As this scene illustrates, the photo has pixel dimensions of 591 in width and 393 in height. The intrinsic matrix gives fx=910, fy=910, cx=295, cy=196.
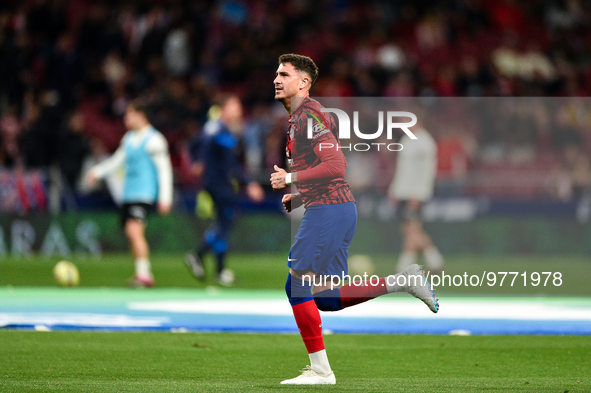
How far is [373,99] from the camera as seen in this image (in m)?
18.3

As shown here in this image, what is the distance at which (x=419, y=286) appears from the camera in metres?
6.25

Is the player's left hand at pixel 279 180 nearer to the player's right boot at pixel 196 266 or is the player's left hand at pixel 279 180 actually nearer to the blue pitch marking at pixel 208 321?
the blue pitch marking at pixel 208 321

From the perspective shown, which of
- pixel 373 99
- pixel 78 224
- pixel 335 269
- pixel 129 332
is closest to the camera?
pixel 335 269

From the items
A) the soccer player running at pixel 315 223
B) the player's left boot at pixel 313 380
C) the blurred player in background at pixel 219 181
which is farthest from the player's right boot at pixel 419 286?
the blurred player in background at pixel 219 181

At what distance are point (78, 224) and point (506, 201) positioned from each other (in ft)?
26.9

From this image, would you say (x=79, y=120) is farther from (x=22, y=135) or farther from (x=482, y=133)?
(x=482, y=133)

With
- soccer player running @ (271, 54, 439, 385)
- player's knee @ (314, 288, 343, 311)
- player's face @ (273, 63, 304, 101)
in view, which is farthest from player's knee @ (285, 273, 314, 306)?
player's face @ (273, 63, 304, 101)

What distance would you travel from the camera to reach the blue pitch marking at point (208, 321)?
27.6 feet

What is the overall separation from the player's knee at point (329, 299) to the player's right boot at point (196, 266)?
685 centimetres

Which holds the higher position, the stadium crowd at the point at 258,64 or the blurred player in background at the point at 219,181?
the stadium crowd at the point at 258,64

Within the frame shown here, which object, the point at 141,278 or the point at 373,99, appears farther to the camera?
A: the point at 373,99

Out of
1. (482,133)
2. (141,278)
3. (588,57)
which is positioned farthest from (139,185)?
(588,57)

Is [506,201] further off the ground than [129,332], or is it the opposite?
[506,201]

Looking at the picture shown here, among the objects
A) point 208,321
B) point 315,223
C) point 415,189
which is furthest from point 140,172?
point 315,223
